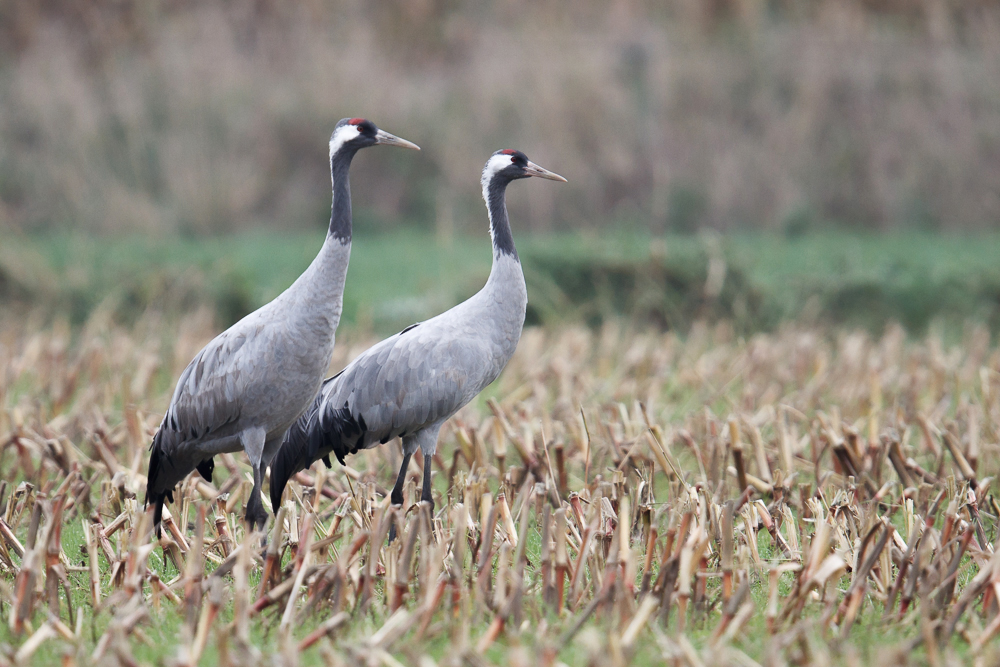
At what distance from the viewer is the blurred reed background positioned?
14.2 m

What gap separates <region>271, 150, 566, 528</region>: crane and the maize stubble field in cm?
23

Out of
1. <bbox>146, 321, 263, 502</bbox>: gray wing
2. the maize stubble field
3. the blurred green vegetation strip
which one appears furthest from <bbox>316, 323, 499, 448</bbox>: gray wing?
the blurred green vegetation strip

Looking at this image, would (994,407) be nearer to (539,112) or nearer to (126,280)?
(126,280)

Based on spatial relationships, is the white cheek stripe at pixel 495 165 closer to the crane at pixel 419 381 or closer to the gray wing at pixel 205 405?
the crane at pixel 419 381

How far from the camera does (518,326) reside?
428cm

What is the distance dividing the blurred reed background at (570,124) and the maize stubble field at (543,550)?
28.8 ft

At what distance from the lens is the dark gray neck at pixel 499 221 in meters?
4.36

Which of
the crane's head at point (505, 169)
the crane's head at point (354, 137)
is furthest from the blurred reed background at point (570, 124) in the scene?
the crane's head at point (354, 137)

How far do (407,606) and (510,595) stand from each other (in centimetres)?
37

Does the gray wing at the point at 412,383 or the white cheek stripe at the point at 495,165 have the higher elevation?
the white cheek stripe at the point at 495,165

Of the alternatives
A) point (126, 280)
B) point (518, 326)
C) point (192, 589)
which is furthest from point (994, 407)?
point (126, 280)

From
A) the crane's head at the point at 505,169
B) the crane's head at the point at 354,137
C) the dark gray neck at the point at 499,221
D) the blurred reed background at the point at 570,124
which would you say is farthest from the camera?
the blurred reed background at the point at 570,124

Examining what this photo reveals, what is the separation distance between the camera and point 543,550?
3.17m

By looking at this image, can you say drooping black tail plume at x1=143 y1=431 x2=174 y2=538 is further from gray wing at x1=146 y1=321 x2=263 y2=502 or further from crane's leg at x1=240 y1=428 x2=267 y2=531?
crane's leg at x1=240 y1=428 x2=267 y2=531
